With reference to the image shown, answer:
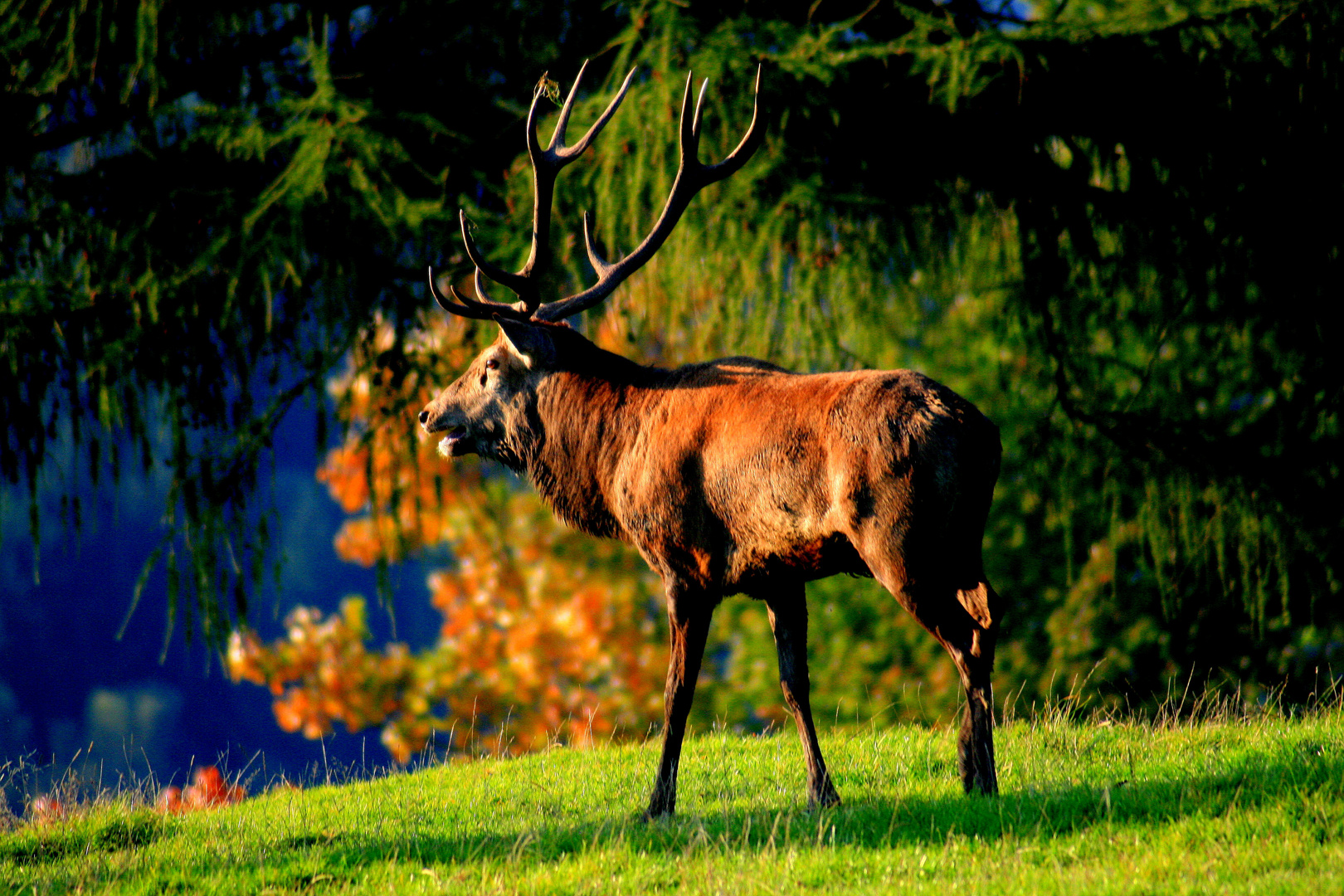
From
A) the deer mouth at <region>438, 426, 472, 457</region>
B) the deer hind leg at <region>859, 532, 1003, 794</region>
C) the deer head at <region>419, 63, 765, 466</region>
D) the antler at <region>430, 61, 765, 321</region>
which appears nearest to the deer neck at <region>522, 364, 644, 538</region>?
the deer head at <region>419, 63, 765, 466</region>

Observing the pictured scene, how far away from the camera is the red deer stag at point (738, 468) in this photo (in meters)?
4.35

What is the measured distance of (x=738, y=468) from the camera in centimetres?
474

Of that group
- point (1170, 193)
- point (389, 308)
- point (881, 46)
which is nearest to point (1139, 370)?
point (1170, 193)

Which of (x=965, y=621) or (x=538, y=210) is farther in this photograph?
(x=538, y=210)

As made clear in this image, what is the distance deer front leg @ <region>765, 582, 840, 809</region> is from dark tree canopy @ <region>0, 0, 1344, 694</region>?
2386 millimetres

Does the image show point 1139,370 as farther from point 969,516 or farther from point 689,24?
point 969,516

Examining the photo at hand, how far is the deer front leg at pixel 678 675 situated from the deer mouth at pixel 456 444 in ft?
4.54

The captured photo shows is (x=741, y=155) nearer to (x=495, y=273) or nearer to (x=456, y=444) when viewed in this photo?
(x=495, y=273)

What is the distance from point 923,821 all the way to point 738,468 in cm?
149

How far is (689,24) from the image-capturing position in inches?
274

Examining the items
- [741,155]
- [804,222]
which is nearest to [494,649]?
[804,222]

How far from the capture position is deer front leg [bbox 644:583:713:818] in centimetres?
487

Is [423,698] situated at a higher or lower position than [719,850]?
lower

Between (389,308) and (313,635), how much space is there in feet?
23.5
